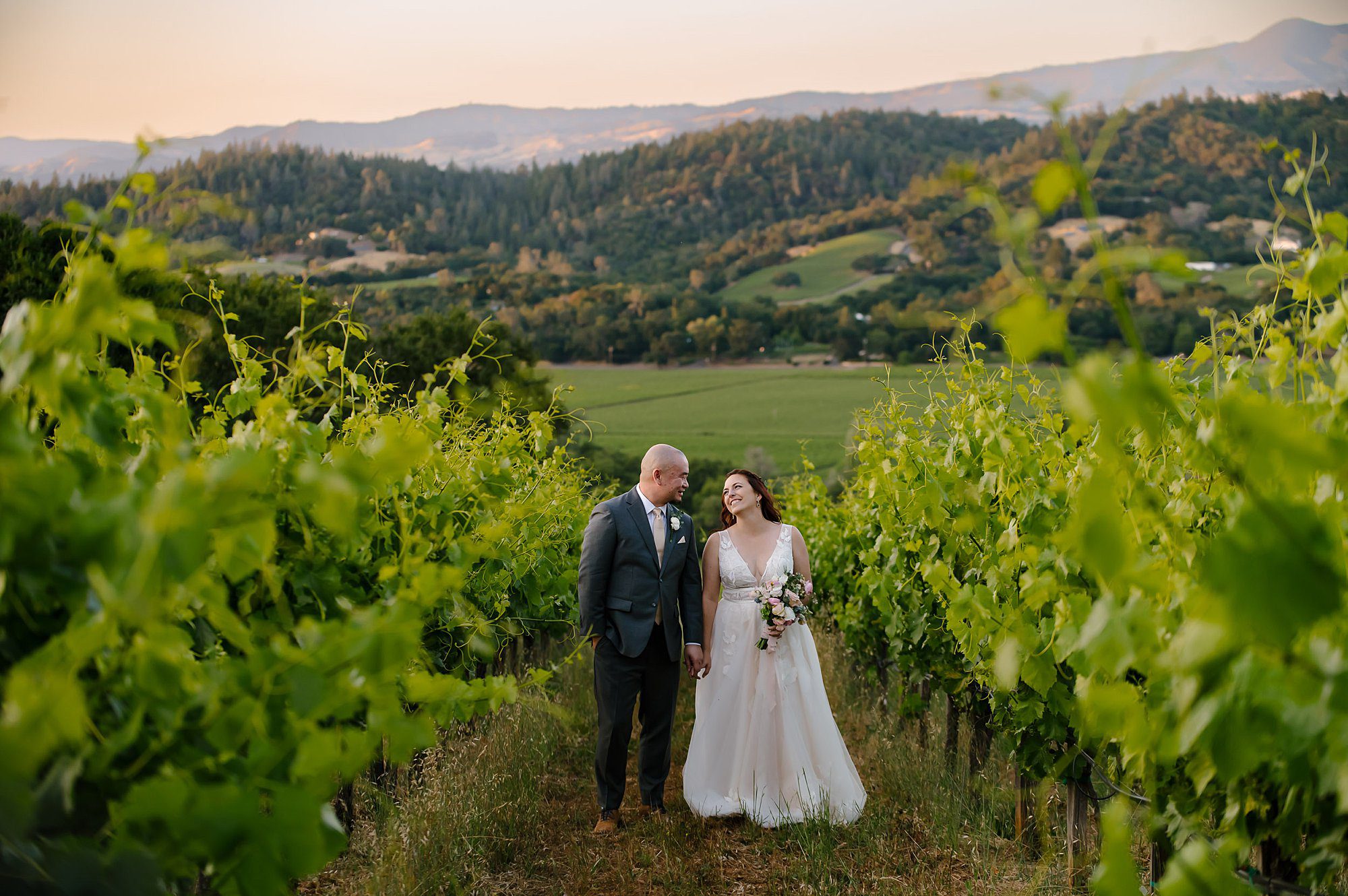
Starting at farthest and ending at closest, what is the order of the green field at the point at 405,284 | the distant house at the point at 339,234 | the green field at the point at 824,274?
the green field at the point at 824,274 < the distant house at the point at 339,234 < the green field at the point at 405,284

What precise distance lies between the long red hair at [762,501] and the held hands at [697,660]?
34.4 inches

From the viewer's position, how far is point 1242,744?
1.40 metres

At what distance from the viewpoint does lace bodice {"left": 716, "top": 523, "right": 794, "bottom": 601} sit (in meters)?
5.78

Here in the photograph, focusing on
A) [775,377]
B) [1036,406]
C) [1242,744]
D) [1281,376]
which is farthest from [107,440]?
[775,377]

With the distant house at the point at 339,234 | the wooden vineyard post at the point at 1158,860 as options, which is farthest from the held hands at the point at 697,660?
the distant house at the point at 339,234

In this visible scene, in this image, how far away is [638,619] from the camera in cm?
546

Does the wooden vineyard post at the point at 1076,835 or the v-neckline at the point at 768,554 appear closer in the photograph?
the wooden vineyard post at the point at 1076,835

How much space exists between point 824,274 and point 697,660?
61280mm

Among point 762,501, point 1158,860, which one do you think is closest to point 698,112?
point 762,501

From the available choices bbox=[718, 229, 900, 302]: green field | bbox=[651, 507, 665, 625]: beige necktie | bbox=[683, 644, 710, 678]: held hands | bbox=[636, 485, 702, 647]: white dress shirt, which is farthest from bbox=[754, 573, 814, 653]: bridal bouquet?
bbox=[718, 229, 900, 302]: green field

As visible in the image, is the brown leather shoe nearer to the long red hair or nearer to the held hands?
the held hands

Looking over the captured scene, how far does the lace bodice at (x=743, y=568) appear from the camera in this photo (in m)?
5.78

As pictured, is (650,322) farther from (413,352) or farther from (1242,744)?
(1242,744)

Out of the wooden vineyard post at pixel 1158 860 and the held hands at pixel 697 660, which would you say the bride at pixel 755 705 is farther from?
the wooden vineyard post at pixel 1158 860
